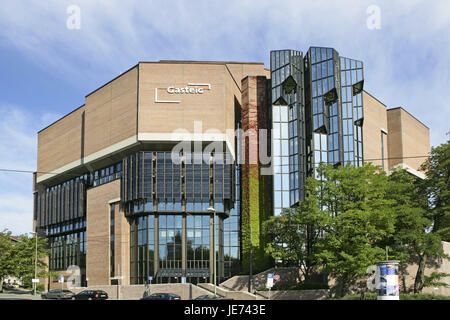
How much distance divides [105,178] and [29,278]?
60.0 ft

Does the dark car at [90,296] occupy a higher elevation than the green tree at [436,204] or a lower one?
lower

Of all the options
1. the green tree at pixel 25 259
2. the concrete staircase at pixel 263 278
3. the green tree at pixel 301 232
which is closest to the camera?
the green tree at pixel 301 232

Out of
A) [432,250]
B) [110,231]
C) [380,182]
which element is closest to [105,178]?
[110,231]

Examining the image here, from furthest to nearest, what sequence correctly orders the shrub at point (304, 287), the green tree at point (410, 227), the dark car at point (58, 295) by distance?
the dark car at point (58, 295) < the shrub at point (304, 287) < the green tree at point (410, 227)


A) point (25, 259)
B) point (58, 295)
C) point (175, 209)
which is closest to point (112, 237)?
point (175, 209)

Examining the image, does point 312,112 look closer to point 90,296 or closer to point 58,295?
point 90,296

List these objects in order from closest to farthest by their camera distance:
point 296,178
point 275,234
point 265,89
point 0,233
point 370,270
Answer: point 370,270 → point 275,234 → point 296,178 → point 265,89 → point 0,233

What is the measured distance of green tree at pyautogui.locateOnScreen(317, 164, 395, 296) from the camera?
1871 inches

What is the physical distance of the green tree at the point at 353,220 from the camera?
47.5m

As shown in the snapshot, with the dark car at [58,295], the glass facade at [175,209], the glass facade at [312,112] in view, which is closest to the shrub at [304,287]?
the glass facade at [175,209]

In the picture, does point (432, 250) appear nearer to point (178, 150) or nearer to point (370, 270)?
point (370, 270)

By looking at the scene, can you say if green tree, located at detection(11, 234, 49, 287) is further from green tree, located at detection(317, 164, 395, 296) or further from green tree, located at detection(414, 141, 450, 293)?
green tree, located at detection(414, 141, 450, 293)

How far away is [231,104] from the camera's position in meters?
69.7

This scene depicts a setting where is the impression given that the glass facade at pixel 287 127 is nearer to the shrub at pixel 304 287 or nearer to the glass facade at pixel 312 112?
the glass facade at pixel 312 112
